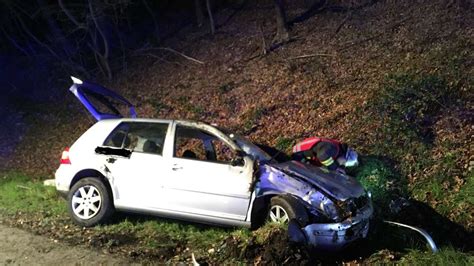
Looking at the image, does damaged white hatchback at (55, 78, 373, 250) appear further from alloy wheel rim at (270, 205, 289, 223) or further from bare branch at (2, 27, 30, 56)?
bare branch at (2, 27, 30, 56)

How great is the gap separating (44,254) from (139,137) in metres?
2.08

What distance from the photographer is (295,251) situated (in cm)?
568

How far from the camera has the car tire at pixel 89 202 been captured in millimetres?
7492

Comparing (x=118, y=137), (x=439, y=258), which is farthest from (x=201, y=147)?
(x=439, y=258)

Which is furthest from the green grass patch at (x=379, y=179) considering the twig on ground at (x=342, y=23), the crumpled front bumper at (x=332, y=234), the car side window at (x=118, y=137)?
the twig on ground at (x=342, y=23)

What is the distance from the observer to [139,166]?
7336 millimetres

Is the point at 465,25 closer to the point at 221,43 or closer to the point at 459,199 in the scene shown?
the point at 459,199

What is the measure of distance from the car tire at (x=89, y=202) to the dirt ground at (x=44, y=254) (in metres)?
0.61

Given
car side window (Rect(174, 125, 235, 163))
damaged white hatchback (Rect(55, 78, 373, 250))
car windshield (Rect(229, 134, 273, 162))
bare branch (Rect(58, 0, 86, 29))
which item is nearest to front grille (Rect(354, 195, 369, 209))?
damaged white hatchback (Rect(55, 78, 373, 250))

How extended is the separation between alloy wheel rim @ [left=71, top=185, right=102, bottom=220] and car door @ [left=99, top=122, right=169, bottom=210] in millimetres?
324

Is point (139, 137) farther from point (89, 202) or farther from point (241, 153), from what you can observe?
point (241, 153)

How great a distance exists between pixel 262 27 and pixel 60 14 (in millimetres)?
6209

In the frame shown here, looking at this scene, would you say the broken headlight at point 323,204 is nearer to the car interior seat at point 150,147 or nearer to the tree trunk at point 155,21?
the car interior seat at point 150,147

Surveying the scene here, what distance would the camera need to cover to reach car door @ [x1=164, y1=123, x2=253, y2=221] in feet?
22.1
